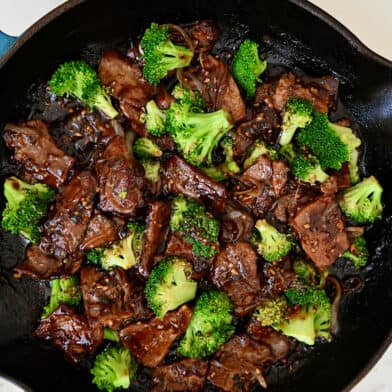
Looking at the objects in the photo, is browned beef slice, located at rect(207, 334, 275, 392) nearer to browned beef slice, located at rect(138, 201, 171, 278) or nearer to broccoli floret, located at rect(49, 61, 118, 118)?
browned beef slice, located at rect(138, 201, 171, 278)

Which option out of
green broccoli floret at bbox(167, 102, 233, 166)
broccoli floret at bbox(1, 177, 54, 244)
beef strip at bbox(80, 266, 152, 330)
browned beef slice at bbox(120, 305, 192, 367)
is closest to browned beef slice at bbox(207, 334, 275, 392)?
browned beef slice at bbox(120, 305, 192, 367)

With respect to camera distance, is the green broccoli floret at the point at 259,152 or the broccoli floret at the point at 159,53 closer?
the broccoli floret at the point at 159,53

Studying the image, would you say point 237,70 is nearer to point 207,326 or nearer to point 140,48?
point 140,48

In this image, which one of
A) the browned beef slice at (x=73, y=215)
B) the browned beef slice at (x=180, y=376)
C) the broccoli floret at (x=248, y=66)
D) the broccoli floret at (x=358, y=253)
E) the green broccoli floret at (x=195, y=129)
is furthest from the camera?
the broccoli floret at (x=358, y=253)

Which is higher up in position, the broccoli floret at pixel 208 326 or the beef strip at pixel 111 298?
the beef strip at pixel 111 298

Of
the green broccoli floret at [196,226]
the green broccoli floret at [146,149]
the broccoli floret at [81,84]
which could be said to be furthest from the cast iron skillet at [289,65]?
the green broccoli floret at [196,226]

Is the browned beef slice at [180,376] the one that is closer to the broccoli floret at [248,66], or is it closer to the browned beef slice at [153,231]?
the browned beef slice at [153,231]
